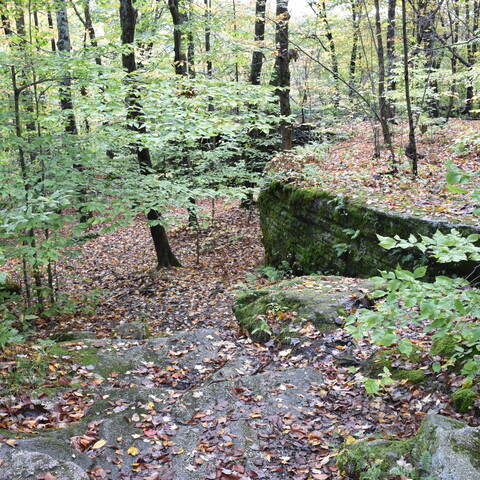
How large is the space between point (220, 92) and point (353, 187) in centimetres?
345

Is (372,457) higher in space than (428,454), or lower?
lower

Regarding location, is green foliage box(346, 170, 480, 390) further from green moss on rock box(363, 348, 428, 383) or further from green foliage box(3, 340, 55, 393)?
green foliage box(3, 340, 55, 393)

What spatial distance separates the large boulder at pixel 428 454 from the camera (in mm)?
2324

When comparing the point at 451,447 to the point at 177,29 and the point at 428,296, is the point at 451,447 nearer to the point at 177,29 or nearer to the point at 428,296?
the point at 428,296

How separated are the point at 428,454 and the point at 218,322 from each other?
18.3 ft

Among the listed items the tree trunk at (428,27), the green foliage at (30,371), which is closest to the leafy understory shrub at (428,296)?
the green foliage at (30,371)

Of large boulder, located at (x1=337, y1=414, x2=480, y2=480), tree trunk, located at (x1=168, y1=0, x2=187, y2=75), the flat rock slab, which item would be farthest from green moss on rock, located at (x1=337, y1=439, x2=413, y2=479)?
tree trunk, located at (x1=168, y1=0, x2=187, y2=75)

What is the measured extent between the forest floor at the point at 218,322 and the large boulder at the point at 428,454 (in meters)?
0.31

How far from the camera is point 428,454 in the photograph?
2426 millimetres

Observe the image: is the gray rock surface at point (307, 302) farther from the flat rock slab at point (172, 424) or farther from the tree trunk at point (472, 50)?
the tree trunk at point (472, 50)

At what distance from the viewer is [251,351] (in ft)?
18.7

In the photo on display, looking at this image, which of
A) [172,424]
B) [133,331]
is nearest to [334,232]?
[133,331]

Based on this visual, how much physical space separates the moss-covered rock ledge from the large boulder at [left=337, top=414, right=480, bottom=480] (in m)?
2.62

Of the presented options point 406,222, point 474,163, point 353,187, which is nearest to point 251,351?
point 406,222
